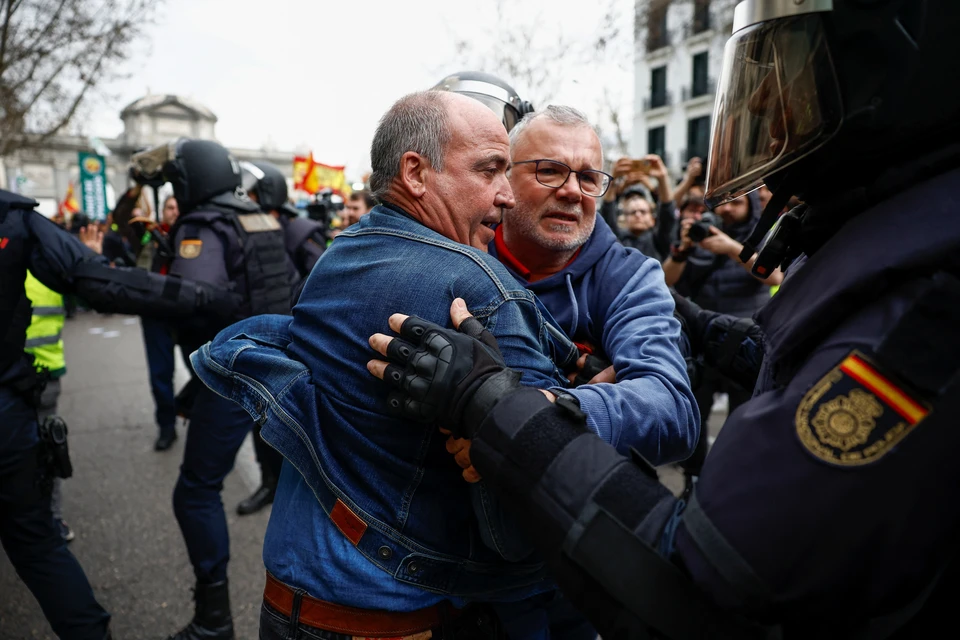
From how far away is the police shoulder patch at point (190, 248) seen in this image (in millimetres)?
3205

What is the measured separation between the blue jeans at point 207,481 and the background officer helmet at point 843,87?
2659 mm

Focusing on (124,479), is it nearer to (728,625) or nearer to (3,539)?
(3,539)

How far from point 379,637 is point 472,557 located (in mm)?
254

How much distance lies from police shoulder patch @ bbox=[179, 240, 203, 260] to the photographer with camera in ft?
9.26

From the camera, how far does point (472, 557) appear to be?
1.33m

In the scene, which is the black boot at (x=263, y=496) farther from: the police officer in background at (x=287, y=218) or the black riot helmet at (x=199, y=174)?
the black riot helmet at (x=199, y=174)

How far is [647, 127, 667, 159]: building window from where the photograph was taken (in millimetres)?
33094

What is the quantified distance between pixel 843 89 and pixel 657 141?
1391 inches

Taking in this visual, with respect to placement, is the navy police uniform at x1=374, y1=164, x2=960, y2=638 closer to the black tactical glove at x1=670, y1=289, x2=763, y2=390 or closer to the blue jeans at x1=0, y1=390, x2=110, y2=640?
the black tactical glove at x1=670, y1=289, x2=763, y2=390

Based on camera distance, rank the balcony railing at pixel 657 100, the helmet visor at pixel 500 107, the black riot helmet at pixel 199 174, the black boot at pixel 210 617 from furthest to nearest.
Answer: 1. the balcony railing at pixel 657 100
2. the black riot helmet at pixel 199 174
3. the black boot at pixel 210 617
4. the helmet visor at pixel 500 107

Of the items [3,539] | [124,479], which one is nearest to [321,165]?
[124,479]

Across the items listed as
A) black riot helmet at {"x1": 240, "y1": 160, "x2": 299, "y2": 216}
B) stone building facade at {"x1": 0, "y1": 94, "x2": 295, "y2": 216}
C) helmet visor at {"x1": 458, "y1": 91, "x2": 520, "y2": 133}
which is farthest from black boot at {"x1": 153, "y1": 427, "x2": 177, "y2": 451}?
stone building facade at {"x1": 0, "y1": 94, "x2": 295, "y2": 216}

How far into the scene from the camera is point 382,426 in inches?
49.3

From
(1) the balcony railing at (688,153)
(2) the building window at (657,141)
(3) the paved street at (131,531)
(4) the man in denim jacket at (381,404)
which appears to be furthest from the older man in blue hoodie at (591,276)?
(2) the building window at (657,141)
